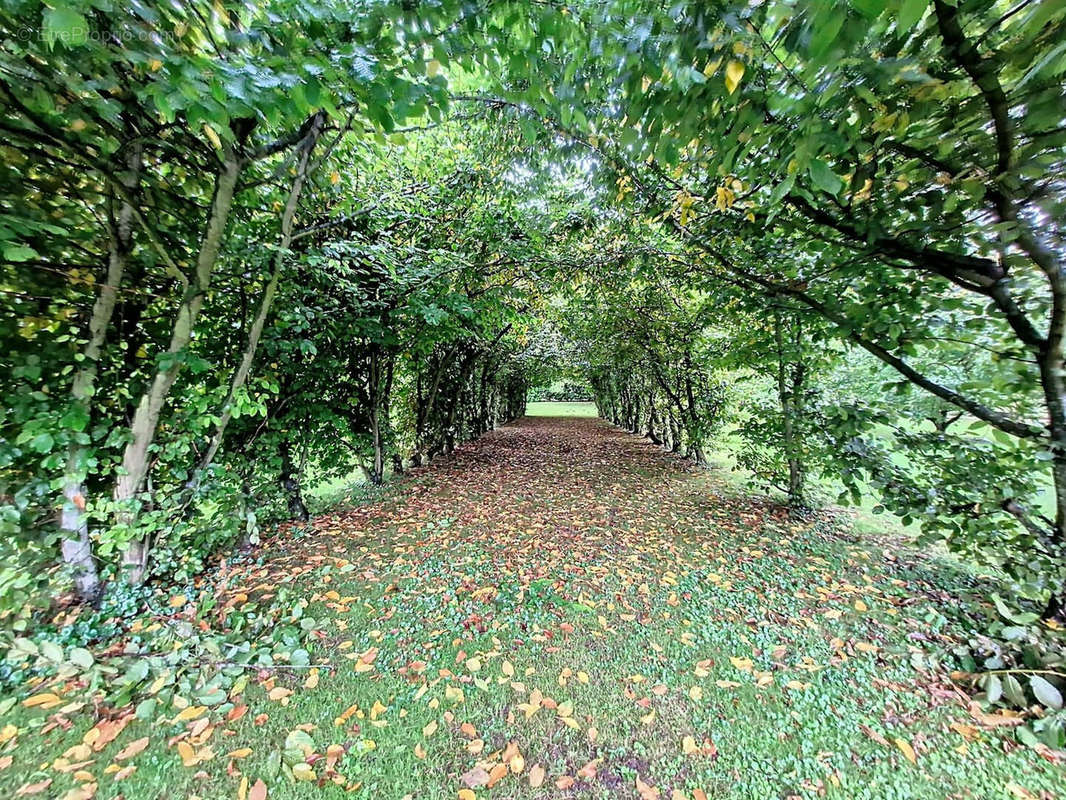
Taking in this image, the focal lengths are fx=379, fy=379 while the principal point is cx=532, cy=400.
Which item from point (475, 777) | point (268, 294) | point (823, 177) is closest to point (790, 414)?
point (823, 177)

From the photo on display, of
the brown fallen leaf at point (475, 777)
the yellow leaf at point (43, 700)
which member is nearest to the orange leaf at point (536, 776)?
the brown fallen leaf at point (475, 777)

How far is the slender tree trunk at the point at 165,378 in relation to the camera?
2430 mm

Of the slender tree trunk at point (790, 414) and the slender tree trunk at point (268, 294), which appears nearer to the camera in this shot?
the slender tree trunk at point (268, 294)

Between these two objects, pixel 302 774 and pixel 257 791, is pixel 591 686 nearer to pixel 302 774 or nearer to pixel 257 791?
pixel 302 774

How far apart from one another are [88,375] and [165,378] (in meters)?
0.33

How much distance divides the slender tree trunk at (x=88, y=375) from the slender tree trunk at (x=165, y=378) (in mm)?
191

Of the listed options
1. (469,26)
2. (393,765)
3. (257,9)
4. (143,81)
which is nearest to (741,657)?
(393,765)

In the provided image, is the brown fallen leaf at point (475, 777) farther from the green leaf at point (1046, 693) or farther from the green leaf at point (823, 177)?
the green leaf at point (823, 177)

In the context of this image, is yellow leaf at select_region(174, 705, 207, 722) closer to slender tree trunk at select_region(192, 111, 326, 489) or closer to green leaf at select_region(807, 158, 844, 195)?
slender tree trunk at select_region(192, 111, 326, 489)

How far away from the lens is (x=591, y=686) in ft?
7.31

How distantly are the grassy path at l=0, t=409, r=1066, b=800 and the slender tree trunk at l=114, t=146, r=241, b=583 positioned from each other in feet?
3.33

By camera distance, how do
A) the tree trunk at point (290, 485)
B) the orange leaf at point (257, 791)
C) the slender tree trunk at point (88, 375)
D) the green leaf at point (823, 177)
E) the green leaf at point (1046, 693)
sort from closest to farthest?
the green leaf at point (823, 177) → the orange leaf at point (257, 791) → the green leaf at point (1046, 693) → the slender tree trunk at point (88, 375) → the tree trunk at point (290, 485)

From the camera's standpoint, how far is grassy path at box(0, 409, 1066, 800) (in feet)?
5.46

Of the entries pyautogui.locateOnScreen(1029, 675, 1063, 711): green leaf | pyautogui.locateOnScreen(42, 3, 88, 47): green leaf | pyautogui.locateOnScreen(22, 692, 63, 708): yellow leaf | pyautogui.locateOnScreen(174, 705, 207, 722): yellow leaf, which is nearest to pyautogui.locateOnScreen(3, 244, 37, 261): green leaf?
pyautogui.locateOnScreen(42, 3, 88, 47): green leaf
